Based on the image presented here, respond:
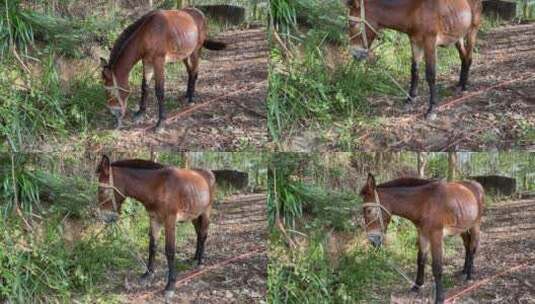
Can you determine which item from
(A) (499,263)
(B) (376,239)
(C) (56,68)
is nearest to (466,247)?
(A) (499,263)

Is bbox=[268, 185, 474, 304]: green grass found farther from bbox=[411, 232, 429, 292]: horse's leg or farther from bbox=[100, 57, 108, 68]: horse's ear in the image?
bbox=[100, 57, 108, 68]: horse's ear

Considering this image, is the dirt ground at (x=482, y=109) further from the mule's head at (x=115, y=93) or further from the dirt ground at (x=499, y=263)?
the mule's head at (x=115, y=93)

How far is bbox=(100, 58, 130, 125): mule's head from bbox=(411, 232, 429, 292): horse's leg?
1.19 metres

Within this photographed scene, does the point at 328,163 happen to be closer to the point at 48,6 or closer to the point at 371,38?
the point at 371,38

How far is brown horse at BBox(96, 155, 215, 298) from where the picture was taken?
2777mm

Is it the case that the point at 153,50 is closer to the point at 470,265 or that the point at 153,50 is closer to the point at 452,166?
the point at 452,166

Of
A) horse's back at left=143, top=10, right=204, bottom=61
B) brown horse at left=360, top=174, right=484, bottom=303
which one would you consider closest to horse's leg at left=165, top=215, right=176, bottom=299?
horse's back at left=143, top=10, right=204, bottom=61

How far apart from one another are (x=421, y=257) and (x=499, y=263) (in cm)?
30

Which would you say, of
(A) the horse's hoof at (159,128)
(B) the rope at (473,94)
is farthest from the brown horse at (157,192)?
(B) the rope at (473,94)

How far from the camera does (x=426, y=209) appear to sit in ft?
8.81

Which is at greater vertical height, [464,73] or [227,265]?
[464,73]

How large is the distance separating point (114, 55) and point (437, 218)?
1.32 meters

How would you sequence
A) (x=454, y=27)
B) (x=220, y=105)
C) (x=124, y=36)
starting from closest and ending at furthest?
(x=454, y=27) < (x=124, y=36) < (x=220, y=105)

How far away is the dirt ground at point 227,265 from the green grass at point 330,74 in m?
0.33
